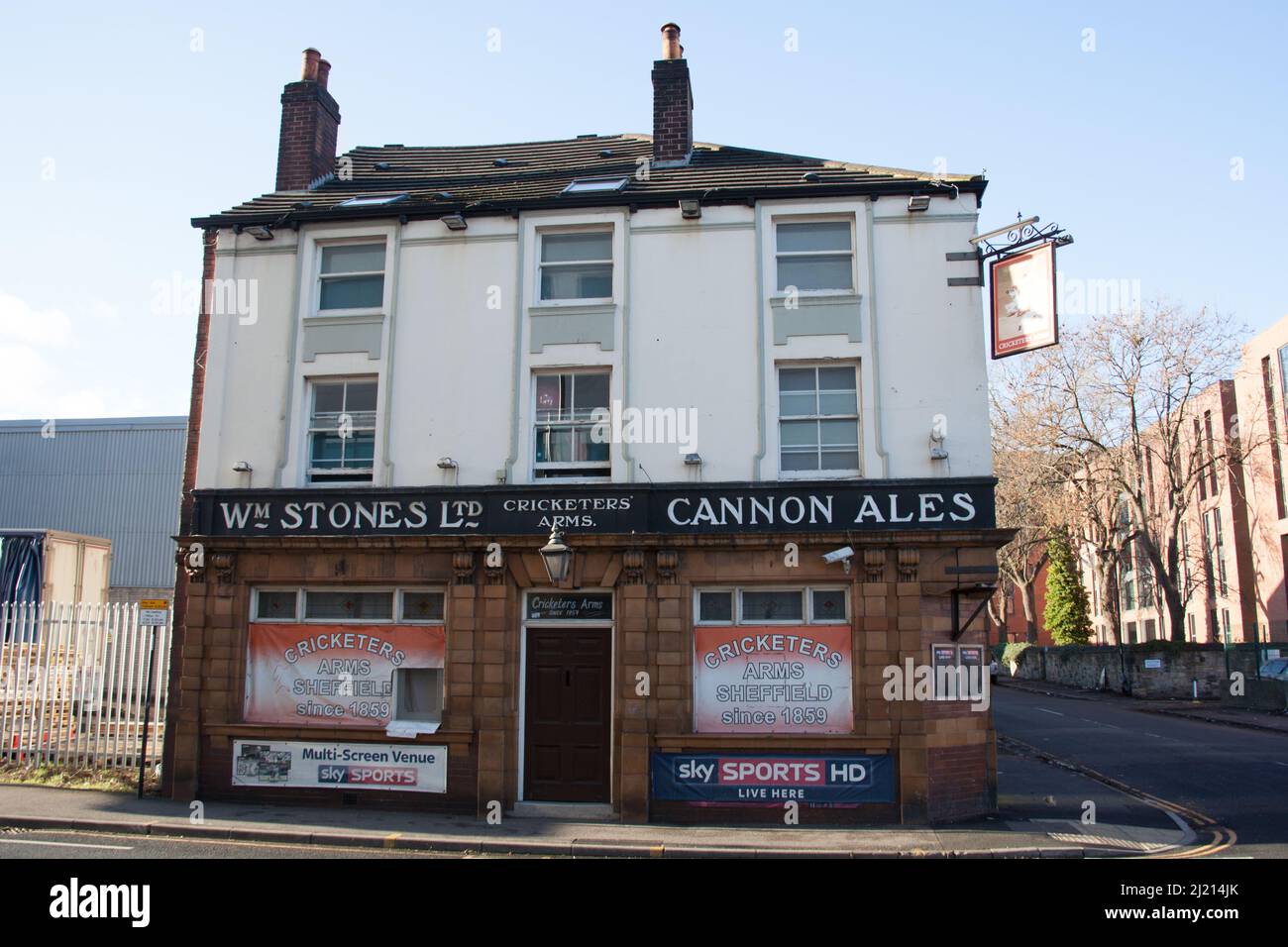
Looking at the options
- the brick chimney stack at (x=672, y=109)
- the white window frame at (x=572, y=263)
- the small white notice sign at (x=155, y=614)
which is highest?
the brick chimney stack at (x=672, y=109)

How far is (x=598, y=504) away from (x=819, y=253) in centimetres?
520

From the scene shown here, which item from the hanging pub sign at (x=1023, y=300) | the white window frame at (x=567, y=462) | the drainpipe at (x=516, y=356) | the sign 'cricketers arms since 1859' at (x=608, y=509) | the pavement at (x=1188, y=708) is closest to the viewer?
the hanging pub sign at (x=1023, y=300)

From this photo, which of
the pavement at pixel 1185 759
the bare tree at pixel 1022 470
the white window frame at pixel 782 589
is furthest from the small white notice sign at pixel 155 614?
the bare tree at pixel 1022 470

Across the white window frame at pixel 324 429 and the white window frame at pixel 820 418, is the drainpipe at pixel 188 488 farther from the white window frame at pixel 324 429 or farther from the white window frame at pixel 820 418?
the white window frame at pixel 820 418

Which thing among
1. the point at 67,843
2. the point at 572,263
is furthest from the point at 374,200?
the point at 67,843

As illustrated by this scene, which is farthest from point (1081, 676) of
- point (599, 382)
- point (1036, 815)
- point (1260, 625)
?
point (599, 382)

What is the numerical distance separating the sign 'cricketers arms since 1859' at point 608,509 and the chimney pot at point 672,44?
8.32 m

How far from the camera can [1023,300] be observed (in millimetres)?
13805

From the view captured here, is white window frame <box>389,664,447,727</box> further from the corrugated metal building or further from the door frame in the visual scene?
the corrugated metal building

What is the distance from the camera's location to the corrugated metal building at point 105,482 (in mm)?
30391

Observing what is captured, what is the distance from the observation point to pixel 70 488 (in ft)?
101

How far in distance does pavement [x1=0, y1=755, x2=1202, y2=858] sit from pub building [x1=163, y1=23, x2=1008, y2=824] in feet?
2.01
